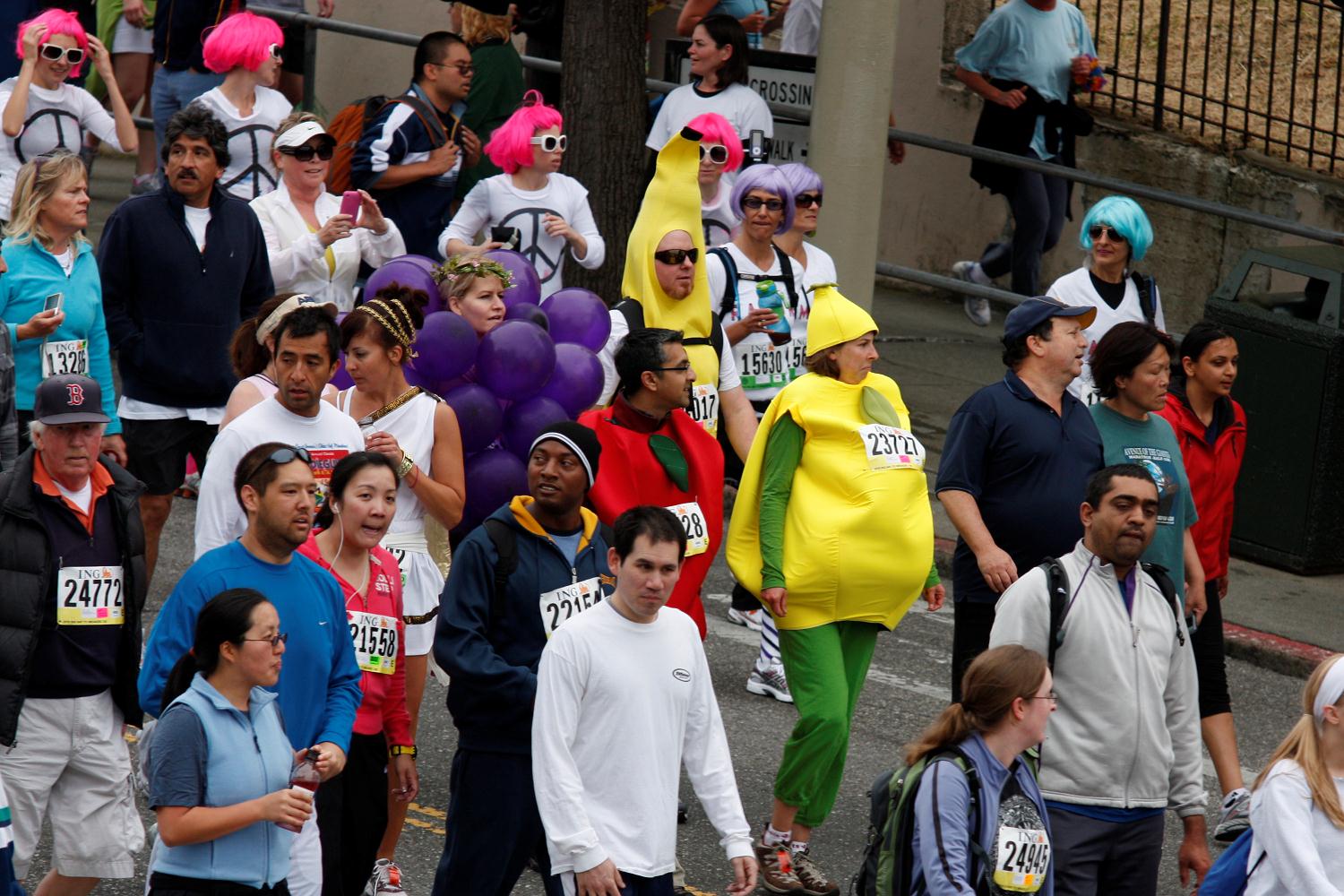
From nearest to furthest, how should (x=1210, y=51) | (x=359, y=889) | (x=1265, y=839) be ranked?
(x=1265, y=839) → (x=359, y=889) → (x=1210, y=51)

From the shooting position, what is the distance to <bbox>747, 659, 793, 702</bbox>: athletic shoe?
881cm

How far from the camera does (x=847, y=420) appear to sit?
23.4ft

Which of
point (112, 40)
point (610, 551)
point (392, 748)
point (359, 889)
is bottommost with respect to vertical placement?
point (359, 889)

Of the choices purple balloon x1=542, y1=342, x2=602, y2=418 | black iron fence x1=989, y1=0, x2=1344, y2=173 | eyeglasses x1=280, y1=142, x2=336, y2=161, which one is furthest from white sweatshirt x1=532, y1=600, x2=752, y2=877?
black iron fence x1=989, y1=0, x2=1344, y2=173

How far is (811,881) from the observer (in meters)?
6.95

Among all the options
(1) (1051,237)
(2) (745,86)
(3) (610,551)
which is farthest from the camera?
(1) (1051,237)

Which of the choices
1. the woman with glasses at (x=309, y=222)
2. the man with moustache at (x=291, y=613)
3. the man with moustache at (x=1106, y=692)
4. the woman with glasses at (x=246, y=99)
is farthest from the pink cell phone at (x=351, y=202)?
the man with moustache at (x=1106, y=692)

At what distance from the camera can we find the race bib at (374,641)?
616cm

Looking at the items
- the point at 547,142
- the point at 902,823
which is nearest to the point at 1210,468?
the point at 902,823

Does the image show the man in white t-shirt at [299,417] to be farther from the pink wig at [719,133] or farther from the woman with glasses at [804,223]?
the pink wig at [719,133]

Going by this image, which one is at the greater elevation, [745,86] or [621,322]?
[745,86]

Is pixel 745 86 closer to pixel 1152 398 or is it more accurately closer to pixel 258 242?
pixel 258 242

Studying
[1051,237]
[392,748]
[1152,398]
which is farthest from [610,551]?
[1051,237]

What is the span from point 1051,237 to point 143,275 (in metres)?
7.15
